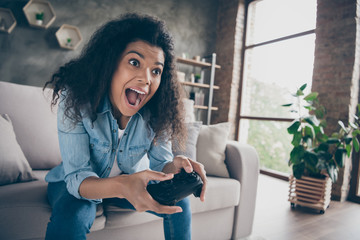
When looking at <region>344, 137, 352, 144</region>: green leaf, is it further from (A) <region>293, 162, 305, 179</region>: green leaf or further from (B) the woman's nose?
(B) the woman's nose

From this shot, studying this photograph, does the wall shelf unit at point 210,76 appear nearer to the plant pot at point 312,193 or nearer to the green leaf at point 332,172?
the plant pot at point 312,193

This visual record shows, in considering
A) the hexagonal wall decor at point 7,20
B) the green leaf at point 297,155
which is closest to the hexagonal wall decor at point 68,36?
the hexagonal wall decor at point 7,20

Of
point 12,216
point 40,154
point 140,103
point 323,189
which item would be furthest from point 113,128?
point 323,189

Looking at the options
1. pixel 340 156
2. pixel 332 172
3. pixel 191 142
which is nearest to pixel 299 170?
pixel 332 172

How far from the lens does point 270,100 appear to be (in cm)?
403

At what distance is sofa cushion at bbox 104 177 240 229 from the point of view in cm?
101

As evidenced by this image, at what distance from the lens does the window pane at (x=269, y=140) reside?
3.94 m

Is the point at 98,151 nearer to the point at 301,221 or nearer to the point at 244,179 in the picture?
the point at 244,179

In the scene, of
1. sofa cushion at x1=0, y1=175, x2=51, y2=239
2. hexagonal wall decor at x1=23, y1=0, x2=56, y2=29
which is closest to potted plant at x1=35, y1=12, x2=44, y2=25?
hexagonal wall decor at x1=23, y1=0, x2=56, y2=29

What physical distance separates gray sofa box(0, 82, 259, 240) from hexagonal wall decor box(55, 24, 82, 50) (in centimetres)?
226

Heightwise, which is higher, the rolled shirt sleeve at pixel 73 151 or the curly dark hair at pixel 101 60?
the curly dark hair at pixel 101 60

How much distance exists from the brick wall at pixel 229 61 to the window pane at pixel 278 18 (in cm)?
23

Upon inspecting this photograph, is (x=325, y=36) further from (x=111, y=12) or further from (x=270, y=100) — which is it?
(x=111, y=12)

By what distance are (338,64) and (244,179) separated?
219cm
